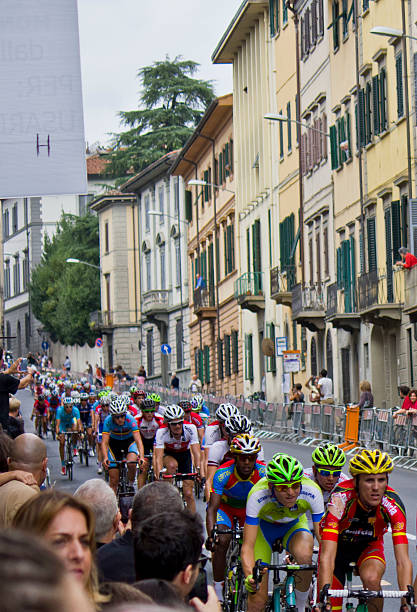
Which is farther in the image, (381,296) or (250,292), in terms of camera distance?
(250,292)

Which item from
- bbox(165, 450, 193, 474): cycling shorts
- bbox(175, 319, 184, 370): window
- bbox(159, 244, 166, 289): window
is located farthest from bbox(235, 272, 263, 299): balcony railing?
bbox(165, 450, 193, 474): cycling shorts

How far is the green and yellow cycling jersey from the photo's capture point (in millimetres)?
9234

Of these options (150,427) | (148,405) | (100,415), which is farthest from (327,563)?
(100,415)

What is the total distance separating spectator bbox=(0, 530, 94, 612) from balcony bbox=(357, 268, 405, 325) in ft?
108

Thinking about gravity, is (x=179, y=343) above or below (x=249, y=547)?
above

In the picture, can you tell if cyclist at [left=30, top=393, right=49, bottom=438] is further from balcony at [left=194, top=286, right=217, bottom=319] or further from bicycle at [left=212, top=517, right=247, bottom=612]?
bicycle at [left=212, top=517, right=247, bottom=612]

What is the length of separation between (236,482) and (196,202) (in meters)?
60.1

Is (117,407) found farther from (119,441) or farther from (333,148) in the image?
(333,148)

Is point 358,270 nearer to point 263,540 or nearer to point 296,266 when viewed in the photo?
point 296,266

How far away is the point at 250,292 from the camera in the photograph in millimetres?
53531

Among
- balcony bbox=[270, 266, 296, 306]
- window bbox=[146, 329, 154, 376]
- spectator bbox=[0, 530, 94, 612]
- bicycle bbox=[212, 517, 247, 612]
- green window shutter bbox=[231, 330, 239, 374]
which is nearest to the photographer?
spectator bbox=[0, 530, 94, 612]

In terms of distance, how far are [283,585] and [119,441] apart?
1218 centimetres

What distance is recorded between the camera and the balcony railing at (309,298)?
144 feet

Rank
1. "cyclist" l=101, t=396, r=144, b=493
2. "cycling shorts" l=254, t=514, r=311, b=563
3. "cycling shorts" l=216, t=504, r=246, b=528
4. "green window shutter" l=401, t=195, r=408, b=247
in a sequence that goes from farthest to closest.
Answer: "green window shutter" l=401, t=195, r=408, b=247 → "cyclist" l=101, t=396, r=144, b=493 → "cycling shorts" l=216, t=504, r=246, b=528 → "cycling shorts" l=254, t=514, r=311, b=563
